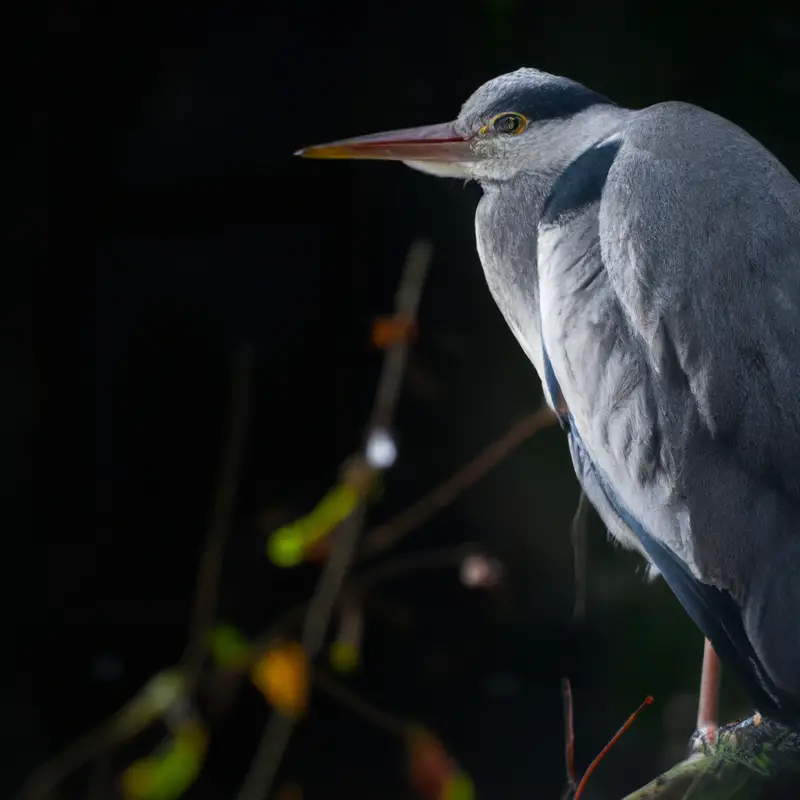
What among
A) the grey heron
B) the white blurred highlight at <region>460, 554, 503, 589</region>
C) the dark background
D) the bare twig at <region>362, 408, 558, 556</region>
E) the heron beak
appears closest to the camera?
the grey heron

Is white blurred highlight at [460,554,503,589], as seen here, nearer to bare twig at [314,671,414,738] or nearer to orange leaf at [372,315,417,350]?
bare twig at [314,671,414,738]

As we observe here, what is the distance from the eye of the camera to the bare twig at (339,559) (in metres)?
1.38

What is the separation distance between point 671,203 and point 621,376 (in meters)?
0.14

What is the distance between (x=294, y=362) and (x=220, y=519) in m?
0.27

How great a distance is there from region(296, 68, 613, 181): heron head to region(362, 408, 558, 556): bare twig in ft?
1.30

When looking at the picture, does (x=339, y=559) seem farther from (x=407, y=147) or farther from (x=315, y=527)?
(x=407, y=147)

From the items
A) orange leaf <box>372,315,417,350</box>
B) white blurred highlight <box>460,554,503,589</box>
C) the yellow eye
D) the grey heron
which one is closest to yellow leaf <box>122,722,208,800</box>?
white blurred highlight <box>460,554,503,589</box>

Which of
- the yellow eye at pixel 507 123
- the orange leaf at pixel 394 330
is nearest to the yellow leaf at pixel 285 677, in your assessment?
the orange leaf at pixel 394 330

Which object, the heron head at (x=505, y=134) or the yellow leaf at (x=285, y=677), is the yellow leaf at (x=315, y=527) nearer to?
the yellow leaf at (x=285, y=677)

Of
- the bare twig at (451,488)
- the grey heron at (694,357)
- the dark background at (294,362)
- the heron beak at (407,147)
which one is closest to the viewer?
the grey heron at (694,357)

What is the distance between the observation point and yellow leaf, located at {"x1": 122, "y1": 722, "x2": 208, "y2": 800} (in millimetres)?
1367

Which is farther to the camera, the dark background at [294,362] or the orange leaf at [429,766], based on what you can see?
the dark background at [294,362]

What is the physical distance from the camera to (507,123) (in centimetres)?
96

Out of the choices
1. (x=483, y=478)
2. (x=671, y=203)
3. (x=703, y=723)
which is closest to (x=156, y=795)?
(x=483, y=478)
